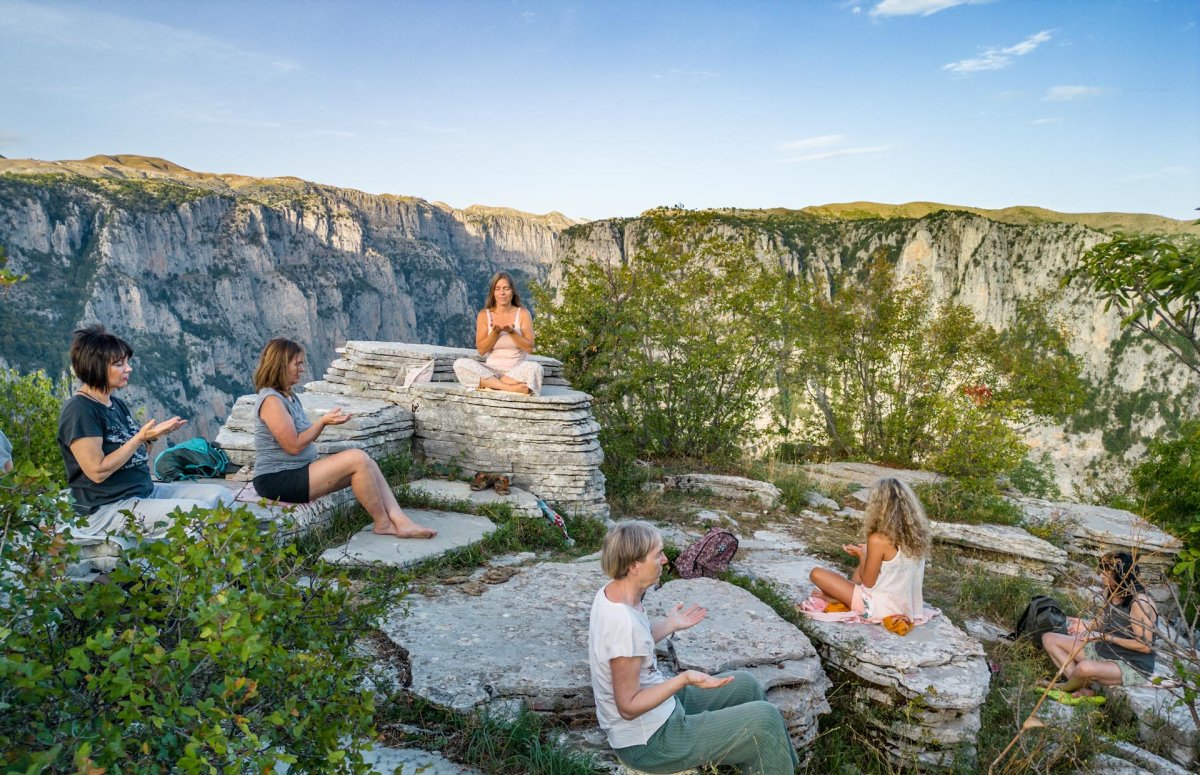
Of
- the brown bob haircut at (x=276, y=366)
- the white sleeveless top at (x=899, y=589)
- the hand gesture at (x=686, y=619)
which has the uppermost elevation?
the brown bob haircut at (x=276, y=366)

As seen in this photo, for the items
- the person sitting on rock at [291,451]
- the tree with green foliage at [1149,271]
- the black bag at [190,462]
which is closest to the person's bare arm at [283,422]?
the person sitting on rock at [291,451]

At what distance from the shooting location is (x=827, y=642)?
4.56 m

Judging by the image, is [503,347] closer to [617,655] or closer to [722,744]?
[617,655]

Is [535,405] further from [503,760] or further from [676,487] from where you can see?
[503,760]

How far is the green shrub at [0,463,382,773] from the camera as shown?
5.24 feet

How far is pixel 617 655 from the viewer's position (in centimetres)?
300

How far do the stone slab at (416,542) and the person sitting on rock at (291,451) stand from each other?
0.94 ft

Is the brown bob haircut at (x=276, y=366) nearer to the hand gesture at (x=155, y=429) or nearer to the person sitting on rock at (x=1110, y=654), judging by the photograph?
the hand gesture at (x=155, y=429)

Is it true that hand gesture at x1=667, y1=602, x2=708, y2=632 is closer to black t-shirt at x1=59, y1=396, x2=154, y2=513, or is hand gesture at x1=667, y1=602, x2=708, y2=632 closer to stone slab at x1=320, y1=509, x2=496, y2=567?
stone slab at x1=320, y1=509, x2=496, y2=567

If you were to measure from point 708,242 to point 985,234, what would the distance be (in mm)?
73498

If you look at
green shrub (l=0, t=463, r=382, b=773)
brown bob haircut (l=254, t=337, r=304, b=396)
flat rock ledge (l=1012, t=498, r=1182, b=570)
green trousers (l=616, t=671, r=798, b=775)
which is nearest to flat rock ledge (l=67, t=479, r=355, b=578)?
brown bob haircut (l=254, t=337, r=304, b=396)

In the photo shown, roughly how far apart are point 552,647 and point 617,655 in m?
1.10

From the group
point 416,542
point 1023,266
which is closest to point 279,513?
point 416,542

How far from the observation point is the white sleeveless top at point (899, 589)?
15.5ft
